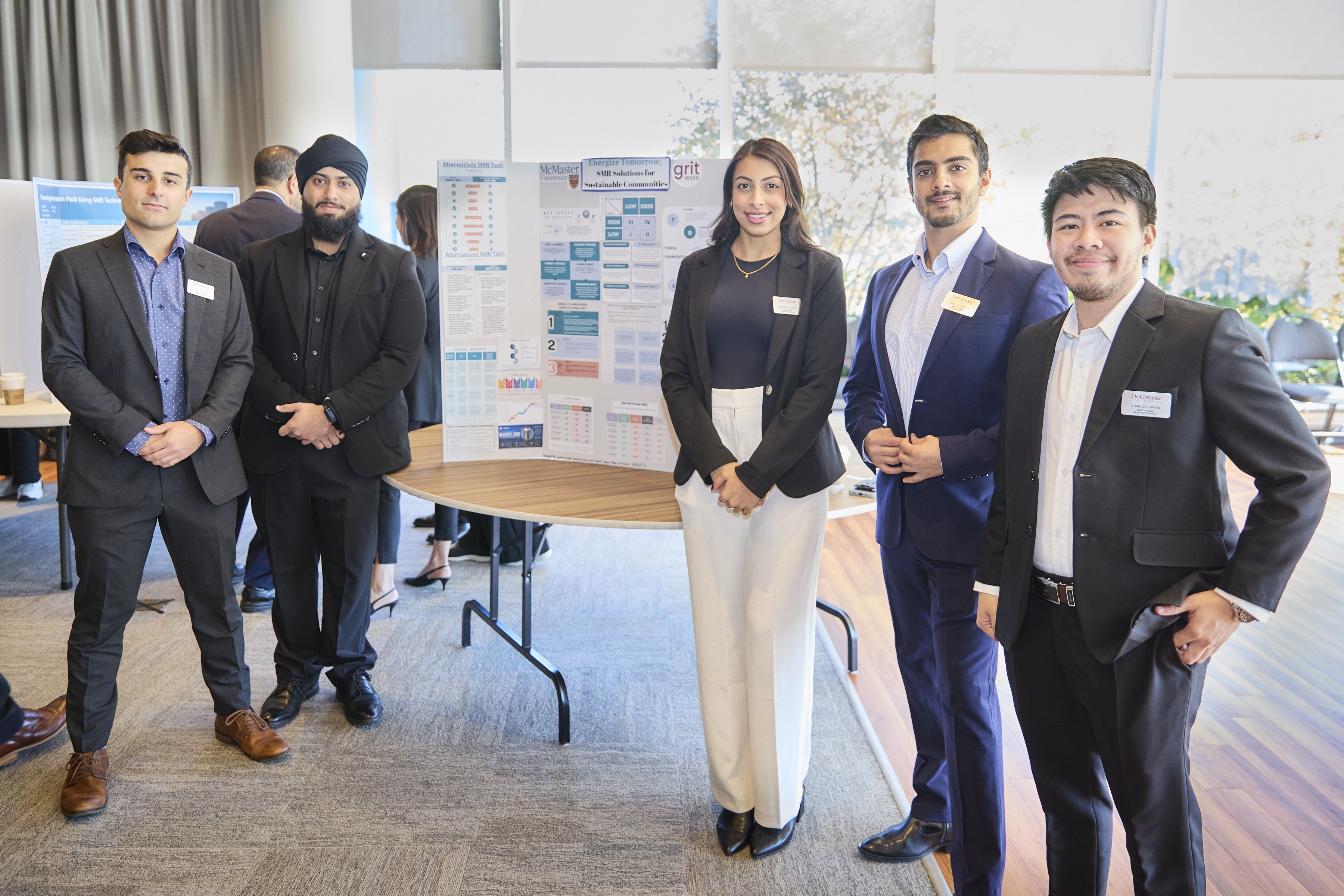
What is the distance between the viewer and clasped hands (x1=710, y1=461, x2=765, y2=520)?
1.98 metres

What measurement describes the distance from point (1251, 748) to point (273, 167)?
165 inches

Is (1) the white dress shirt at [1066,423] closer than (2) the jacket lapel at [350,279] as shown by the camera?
Yes

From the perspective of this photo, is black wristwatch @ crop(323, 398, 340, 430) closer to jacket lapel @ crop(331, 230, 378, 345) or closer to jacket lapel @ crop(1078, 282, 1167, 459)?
jacket lapel @ crop(331, 230, 378, 345)

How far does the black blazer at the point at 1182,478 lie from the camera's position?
1.30 meters

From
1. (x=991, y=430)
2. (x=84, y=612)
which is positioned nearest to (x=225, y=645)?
(x=84, y=612)

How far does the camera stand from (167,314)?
2.36m

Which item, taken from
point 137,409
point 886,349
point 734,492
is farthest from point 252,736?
point 886,349

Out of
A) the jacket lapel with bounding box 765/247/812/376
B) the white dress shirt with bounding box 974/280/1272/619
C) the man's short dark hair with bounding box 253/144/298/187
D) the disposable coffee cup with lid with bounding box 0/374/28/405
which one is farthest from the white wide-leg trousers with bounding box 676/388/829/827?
the disposable coffee cup with lid with bounding box 0/374/28/405

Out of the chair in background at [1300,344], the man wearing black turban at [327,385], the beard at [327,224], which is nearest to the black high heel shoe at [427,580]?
the man wearing black turban at [327,385]

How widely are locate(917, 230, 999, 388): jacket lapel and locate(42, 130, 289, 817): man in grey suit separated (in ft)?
6.00

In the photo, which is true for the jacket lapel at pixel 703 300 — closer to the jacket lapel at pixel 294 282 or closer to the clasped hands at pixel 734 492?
the clasped hands at pixel 734 492

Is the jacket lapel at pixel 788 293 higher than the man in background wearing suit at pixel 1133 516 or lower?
higher

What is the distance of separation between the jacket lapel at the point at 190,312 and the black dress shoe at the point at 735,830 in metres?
1.81

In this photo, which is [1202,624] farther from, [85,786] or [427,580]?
[427,580]
